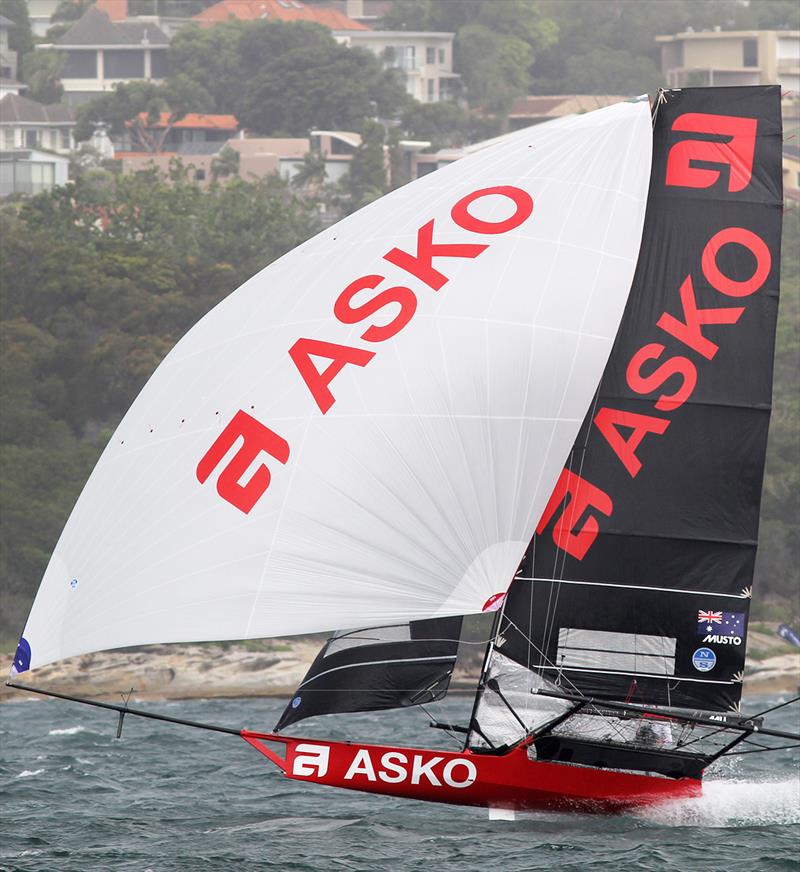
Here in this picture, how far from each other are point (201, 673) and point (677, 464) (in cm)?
1970

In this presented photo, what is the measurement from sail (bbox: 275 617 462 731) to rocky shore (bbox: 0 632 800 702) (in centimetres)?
1767

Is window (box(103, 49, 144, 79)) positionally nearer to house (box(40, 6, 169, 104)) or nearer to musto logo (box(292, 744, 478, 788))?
house (box(40, 6, 169, 104))

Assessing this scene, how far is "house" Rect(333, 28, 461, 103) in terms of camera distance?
91.5 m

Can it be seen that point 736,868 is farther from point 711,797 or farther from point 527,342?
point 527,342

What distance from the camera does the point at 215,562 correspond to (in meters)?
12.6

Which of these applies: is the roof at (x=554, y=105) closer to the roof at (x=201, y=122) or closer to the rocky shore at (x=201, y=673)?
the roof at (x=201, y=122)

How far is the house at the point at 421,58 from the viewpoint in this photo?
3602 inches

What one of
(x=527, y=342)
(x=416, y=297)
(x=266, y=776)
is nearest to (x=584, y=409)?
(x=527, y=342)

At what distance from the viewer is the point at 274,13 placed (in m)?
101

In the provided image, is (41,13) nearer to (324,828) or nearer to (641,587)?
(324,828)

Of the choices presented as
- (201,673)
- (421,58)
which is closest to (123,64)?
(421,58)

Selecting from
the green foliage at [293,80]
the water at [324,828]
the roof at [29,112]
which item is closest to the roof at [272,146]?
the green foliage at [293,80]

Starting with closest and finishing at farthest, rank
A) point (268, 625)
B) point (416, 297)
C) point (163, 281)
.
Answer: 1. point (268, 625)
2. point (416, 297)
3. point (163, 281)

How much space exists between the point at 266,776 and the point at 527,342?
735 cm
